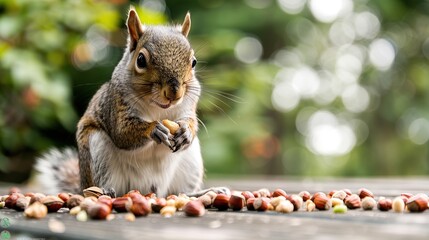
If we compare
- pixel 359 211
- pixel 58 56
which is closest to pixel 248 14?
pixel 58 56

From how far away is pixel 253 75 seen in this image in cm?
337

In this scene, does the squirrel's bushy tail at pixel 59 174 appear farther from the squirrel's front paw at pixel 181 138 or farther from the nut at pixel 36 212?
the nut at pixel 36 212

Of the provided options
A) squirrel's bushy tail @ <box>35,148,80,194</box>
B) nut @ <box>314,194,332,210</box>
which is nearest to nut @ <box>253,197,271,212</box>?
nut @ <box>314,194,332,210</box>

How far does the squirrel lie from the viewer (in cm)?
147

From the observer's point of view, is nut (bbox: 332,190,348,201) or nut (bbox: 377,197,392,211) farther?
nut (bbox: 332,190,348,201)

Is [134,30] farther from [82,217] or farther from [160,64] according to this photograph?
[82,217]

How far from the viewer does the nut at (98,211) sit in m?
1.03

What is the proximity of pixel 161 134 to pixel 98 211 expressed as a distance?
0.41 m

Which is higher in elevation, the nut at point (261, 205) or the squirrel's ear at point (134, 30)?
the squirrel's ear at point (134, 30)

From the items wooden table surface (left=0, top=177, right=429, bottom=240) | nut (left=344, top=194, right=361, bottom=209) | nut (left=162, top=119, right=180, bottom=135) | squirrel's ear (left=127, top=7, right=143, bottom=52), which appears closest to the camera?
wooden table surface (left=0, top=177, right=429, bottom=240)

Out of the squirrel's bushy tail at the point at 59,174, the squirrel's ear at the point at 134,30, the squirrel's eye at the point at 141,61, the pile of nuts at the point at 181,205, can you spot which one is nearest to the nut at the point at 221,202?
the pile of nuts at the point at 181,205

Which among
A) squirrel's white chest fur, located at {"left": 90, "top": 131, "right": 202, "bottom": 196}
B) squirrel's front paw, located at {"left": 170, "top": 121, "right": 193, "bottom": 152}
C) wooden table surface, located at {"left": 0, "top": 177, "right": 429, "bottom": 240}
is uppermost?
squirrel's front paw, located at {"left": 170, "top": 121, "right": 193, "bottom": 152}

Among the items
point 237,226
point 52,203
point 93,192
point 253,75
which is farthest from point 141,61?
point 253,75

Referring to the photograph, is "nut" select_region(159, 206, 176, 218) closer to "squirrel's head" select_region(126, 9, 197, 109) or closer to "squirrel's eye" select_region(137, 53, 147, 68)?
"squirrel's head" select_region(126, 9, 197, 109)
